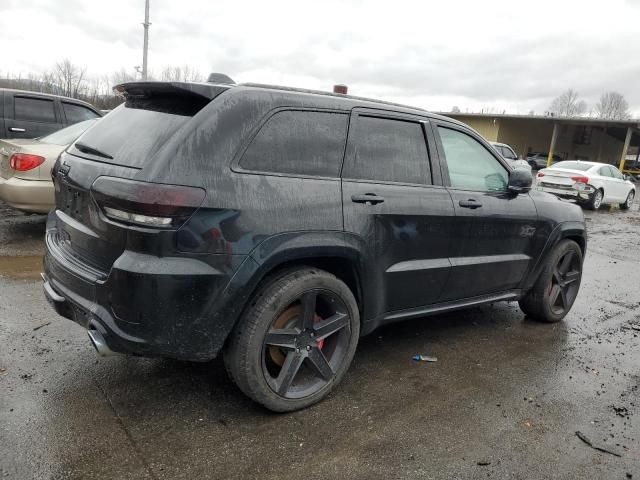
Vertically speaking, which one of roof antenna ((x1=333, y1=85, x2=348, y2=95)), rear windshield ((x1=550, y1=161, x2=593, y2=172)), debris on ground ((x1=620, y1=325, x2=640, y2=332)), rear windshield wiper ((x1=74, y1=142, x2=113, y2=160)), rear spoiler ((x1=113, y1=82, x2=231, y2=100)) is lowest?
debris on ground ((x1=620, y1=325, x2=640, y2=332))

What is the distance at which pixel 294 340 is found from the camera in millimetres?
2889

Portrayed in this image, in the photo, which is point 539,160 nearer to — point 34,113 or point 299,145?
point 34,113

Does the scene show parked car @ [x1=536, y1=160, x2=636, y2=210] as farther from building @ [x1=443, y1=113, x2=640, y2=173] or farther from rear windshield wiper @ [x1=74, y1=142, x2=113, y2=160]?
building @ [x1=443, y1=113, x2=640, y2=173]

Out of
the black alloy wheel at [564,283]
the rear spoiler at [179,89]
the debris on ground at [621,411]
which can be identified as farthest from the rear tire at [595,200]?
the rear spoiler at [179,89]

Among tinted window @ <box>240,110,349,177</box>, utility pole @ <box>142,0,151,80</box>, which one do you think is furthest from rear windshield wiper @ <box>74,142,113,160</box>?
utility pole @ <box>142,0,151,80</box>

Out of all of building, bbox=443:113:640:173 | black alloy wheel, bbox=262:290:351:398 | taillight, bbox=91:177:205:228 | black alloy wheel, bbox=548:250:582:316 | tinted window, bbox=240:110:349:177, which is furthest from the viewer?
building, bbox=443:113:640:173

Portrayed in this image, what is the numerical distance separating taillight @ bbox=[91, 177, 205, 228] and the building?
134ft

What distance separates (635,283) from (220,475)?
642cm

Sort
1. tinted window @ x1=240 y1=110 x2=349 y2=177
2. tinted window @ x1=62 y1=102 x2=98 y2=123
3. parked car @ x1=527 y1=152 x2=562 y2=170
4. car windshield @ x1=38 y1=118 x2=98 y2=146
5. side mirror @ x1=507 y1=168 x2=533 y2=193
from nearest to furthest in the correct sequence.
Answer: tinted window @ x1=240 y1=110 x2=349 y2=177 → side mirror @ x1=507 y1=168 x2=533 y2=193 → car windshield @ x1=38 y1=118 x2=98 y2=146 → tinted window @ x1=62 y1=102 x2=98 y2=123 → parked car @ x1=527 y1=152 x2=562 y2=170

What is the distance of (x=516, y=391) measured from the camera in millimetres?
3430

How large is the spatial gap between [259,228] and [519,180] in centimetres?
242

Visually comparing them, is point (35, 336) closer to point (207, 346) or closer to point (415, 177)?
point (207, 346)

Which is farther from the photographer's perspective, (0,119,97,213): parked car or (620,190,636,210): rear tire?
(620,190,636,210): rear tire

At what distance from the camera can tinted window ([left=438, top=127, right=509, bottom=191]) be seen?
374cm
